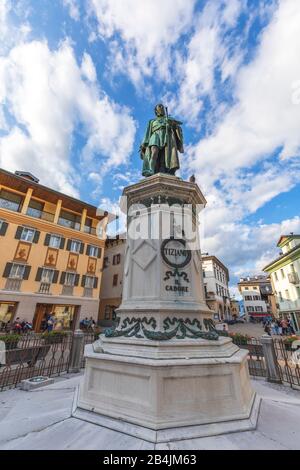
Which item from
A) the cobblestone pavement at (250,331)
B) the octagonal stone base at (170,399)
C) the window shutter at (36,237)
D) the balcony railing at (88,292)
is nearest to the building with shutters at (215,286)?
the cobblestone pavement at (250,331)

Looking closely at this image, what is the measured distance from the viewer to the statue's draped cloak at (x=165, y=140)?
5.39 m

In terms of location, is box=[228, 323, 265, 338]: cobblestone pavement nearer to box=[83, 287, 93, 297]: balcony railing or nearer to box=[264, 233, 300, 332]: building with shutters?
box=[264, 233, 300, 332]: building with shutters

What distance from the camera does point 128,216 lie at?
202 inches

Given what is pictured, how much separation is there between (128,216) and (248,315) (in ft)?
210

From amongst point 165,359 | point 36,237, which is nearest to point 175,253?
point 165,359

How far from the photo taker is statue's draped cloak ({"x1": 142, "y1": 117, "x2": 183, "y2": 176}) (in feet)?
17.7

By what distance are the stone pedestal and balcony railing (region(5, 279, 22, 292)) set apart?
66.8 ft

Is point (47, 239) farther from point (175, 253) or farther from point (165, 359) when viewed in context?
point (165, 359)

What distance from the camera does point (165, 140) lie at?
550cm

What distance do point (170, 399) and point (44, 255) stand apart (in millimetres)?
23341

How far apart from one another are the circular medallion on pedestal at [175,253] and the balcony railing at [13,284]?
69.5 ft

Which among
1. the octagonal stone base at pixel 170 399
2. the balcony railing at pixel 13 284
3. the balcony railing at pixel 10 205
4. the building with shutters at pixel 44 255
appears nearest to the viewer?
the octagonal stone base at pixel 170 399

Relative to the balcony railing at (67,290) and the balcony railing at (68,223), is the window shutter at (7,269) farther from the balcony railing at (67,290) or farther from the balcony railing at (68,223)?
the balcony railing at (68,223)

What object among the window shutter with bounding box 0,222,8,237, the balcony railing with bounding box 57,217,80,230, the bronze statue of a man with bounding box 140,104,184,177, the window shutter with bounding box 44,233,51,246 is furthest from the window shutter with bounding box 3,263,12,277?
the bronze statue of a man with bounding box 140,104,184,177
